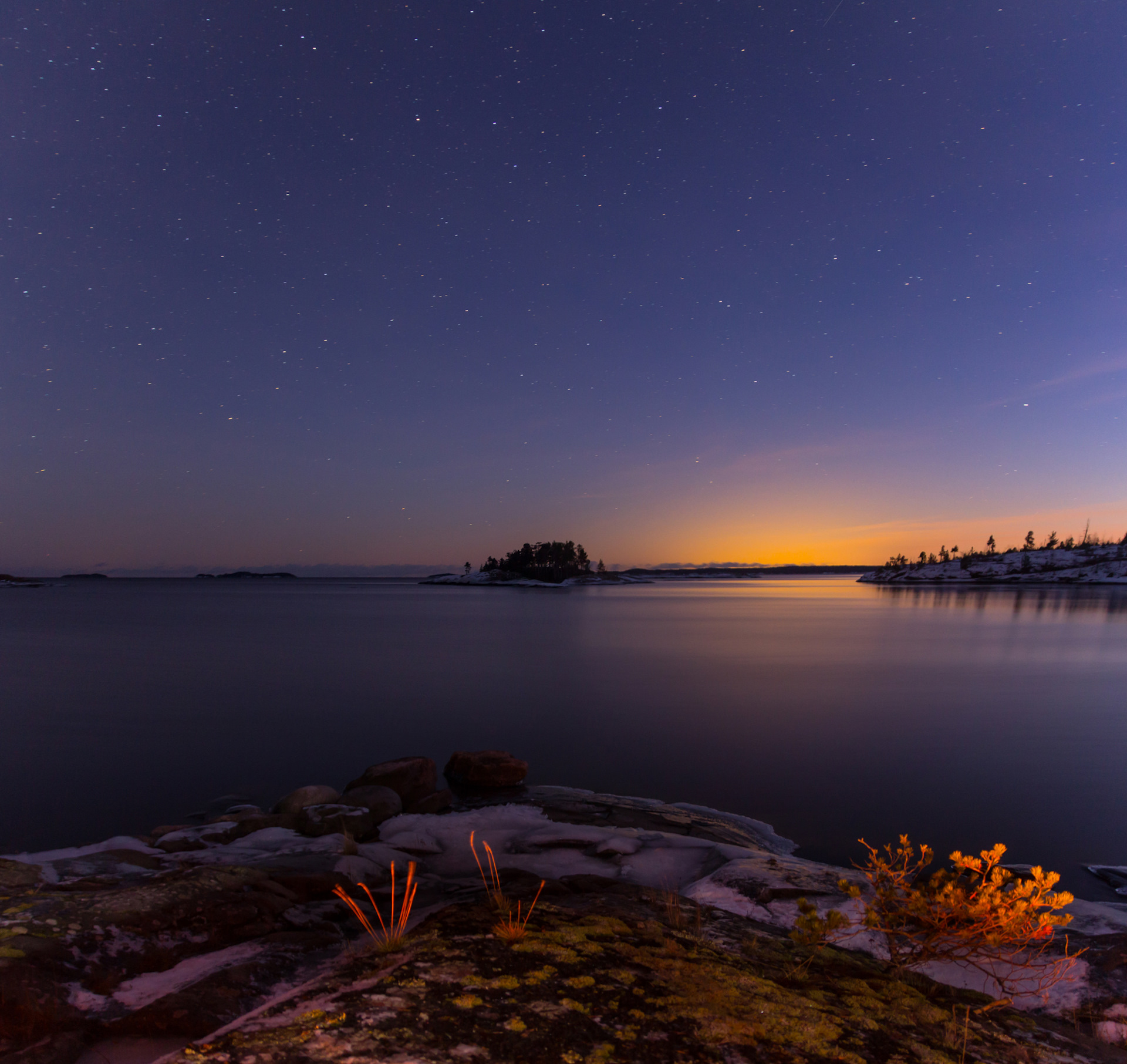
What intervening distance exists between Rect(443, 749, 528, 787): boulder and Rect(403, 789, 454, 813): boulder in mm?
1614

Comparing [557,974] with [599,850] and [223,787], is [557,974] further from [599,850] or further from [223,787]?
[223,787]

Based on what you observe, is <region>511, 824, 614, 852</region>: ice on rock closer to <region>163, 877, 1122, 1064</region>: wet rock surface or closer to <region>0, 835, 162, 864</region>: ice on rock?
<region>163, 877, 1122, 1064</region>: wet rock surface

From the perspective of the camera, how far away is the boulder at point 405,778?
42.4 feet

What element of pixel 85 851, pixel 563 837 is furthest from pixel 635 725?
pixel 85 851

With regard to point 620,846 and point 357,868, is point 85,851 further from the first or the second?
point 620,846

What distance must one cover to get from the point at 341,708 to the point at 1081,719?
28.5 m

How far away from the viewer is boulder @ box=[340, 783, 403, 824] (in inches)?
449

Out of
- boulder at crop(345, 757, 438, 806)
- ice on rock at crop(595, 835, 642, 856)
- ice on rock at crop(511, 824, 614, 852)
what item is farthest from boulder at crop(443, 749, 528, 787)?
ice on rock at crop(595, 835, 642, 856)

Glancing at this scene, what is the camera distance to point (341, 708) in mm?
24078

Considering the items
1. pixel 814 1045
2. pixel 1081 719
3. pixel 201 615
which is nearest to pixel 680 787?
pixel 814 1045

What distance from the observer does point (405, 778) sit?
13.2 metres

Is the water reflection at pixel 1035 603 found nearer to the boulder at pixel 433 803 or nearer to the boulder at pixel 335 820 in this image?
the boulder at pixel 433 803

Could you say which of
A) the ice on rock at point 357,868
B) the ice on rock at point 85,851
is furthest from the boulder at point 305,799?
the ice on rock at point 357,868

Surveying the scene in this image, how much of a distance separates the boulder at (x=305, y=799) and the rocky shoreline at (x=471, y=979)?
359 cm
